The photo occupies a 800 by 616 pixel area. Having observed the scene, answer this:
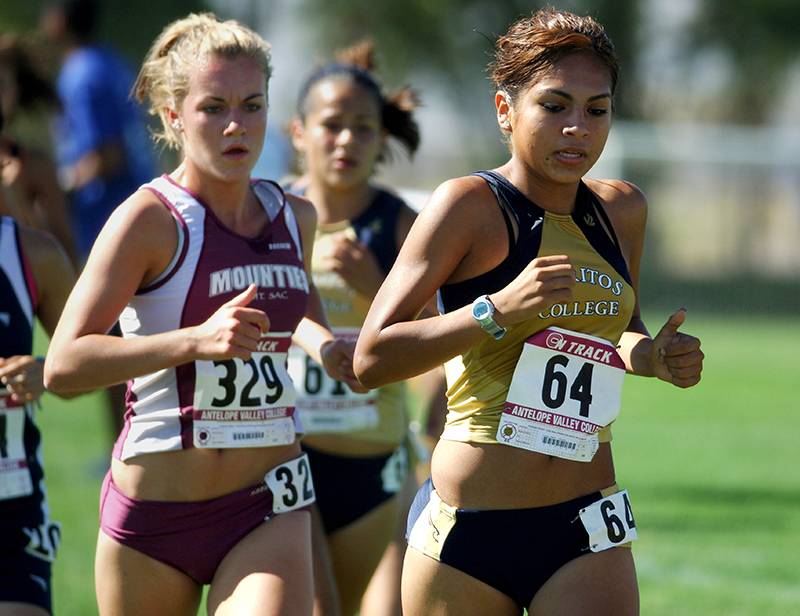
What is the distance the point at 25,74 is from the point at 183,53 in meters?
2.95

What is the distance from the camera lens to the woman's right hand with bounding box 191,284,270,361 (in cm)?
365

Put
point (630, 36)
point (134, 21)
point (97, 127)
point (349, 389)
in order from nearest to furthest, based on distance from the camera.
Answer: point (349, 389) → point (97, 127) → point (134, 21) → point (630, 36)

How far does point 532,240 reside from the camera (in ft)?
12.5

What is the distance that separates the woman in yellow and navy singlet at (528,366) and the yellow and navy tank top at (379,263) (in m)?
1.75

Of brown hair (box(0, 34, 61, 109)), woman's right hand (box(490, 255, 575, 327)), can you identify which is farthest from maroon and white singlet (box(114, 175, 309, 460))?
brown hair (box(0, 34, 61, 109))

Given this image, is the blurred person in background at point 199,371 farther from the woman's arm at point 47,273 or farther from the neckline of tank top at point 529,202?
the neckline of tank top at point 529,202

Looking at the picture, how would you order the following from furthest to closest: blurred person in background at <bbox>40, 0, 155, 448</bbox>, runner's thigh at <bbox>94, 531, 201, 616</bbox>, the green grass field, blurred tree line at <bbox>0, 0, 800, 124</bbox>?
blurred tree line at <bbox>0, 0, 800, 124</bbox>, blurred person in background at <bbox>40, 0, 155, 448</bbox>, the green grass field, runner's thigh at <bbox>94, 531, 201, 616</bbox>

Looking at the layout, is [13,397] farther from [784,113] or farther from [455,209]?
[784,113]

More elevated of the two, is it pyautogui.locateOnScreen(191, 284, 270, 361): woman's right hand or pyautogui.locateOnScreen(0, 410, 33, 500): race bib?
pyautogui.locateOnScreen(191, 284, 270, 361): woman's right hand

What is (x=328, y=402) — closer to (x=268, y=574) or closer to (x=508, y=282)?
(x=268, y=574)

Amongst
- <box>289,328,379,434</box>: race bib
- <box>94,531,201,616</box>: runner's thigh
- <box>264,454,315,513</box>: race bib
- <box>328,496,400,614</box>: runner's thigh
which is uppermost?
<box>289,328,379,434</box>: race bib

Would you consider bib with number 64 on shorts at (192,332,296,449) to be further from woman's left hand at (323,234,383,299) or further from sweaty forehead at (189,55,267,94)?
woman's left hand at (323,234,383,299)

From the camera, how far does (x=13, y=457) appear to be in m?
4.54

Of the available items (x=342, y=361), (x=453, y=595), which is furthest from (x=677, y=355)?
(x=342, y=361)
